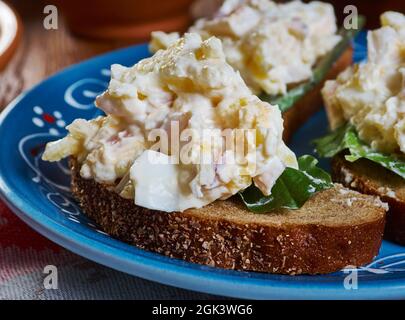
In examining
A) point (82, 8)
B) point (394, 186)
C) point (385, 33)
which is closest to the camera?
point (394, 186)

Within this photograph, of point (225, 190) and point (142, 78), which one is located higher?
point (142, 78)

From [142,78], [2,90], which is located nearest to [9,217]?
[142,78]

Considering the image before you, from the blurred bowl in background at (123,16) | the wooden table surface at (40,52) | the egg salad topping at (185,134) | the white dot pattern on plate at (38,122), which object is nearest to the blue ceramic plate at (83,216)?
the white dot pattern on plate at (38,122)

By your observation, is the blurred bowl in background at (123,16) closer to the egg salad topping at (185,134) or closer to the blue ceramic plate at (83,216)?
the blue ceramic plate at (83,216)

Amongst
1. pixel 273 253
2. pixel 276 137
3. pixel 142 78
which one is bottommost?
pixel 273 253

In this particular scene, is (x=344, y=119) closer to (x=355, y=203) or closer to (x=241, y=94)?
(x=355, y=203)

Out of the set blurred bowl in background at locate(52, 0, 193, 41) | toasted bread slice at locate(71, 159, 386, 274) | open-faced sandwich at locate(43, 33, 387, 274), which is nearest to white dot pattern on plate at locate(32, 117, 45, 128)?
open-faced sandwich at locate(43, 33, 387, 274)

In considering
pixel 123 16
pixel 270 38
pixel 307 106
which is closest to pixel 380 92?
pixel 270 38
